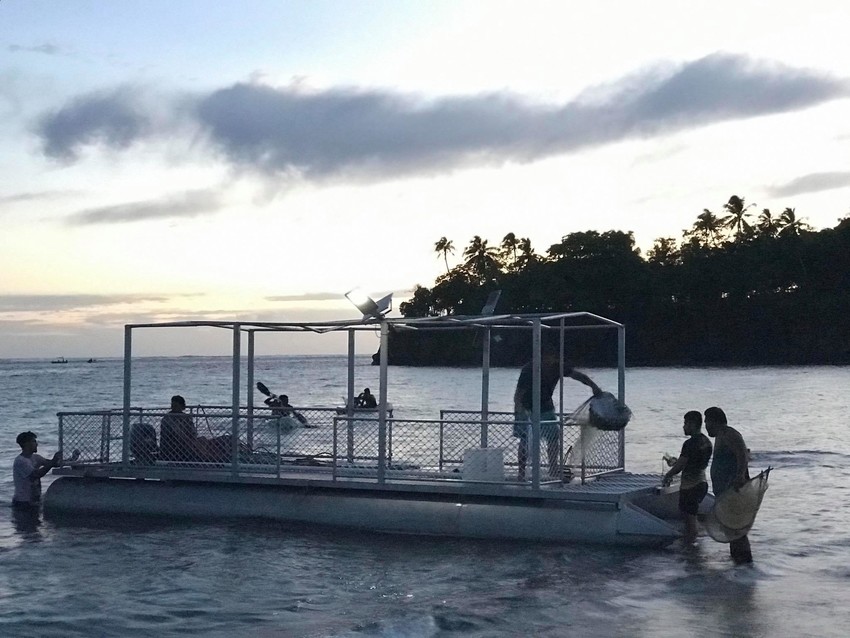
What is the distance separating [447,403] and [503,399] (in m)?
3.98

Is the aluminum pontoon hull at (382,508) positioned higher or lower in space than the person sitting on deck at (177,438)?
lower

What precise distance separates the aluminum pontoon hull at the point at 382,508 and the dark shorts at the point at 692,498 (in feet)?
1.36

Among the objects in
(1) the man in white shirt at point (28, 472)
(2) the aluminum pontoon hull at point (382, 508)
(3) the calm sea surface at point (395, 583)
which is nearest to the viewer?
(3) the calm sea surface at point (395, 583)

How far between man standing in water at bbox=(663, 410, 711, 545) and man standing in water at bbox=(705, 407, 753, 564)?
90 centimetres

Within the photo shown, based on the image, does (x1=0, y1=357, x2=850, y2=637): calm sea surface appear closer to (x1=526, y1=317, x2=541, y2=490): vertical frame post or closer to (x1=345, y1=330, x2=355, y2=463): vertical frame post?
(x1=526, y1=317, x2=541, y2=490): vertical frame post

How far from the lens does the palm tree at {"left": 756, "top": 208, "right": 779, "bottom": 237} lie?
10512 centimetres

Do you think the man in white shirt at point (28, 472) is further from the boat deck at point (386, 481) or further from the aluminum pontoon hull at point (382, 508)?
the boat deck at point (386, 481)

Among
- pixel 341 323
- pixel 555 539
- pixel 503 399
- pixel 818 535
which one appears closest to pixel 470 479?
pixel 555 539

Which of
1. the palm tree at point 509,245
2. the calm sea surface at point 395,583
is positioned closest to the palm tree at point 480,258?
the palm tree at point 509,245

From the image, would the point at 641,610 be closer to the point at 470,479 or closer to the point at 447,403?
the point at 470,479

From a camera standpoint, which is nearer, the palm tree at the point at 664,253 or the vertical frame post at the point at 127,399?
the vertical frame post at the point at 127,399

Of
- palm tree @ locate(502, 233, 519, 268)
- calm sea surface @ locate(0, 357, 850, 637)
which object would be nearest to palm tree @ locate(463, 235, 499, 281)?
palm tree @ locate(502, 233, 519, 268)

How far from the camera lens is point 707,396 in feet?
197

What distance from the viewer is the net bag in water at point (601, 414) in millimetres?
13750
